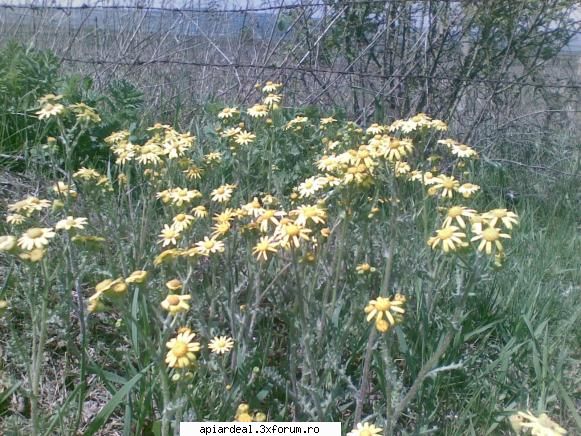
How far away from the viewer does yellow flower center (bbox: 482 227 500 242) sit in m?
1.46

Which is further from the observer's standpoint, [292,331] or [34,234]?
[292,331]

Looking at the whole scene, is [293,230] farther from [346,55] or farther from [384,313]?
[346,55]

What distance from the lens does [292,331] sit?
177 centimetres

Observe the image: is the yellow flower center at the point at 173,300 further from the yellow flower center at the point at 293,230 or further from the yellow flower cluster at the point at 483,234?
the yellow flower cluster at the point at 483,234

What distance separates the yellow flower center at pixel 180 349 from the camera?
4.31 feet

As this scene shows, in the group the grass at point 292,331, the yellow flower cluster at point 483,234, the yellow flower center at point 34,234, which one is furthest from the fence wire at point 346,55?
the yellow flower center at point 34,234

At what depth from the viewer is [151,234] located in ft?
8.38

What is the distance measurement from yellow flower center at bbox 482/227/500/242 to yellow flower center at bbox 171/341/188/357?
0.77 metres

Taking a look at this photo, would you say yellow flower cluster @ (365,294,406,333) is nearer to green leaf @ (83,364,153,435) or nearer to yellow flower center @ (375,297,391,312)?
yellow flower center @ (375,297,391,312)

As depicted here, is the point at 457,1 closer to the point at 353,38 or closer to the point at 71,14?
the point at 353,38

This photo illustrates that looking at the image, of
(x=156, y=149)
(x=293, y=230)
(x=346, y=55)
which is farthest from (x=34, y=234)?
(x=346, y=55)

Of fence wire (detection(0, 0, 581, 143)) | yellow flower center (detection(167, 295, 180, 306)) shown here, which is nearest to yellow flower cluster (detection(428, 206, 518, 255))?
yellow flower center (detection(167, 295, 180, 306))

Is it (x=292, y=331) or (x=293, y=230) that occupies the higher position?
(x=293, y=230)

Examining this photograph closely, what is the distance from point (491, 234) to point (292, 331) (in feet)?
2.13
